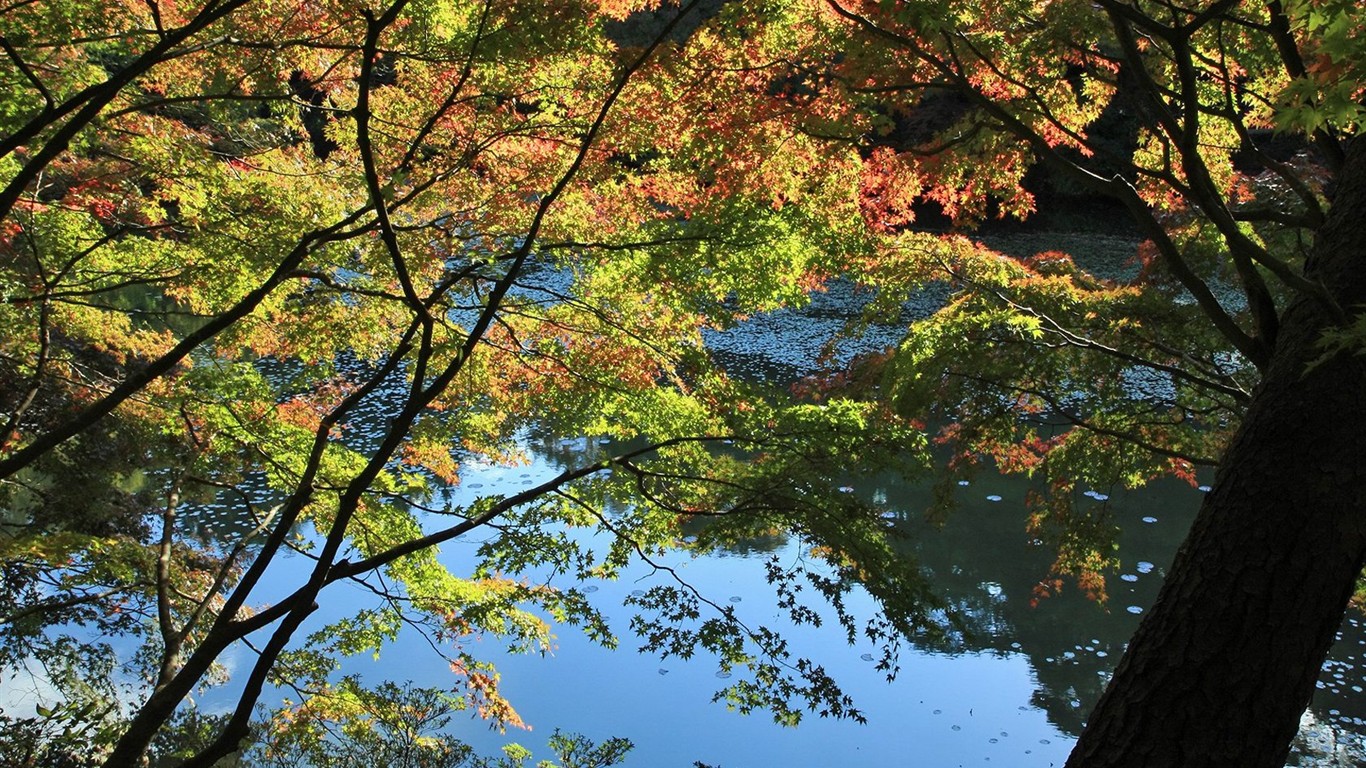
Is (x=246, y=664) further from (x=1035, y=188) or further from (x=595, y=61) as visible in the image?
(x=1035, y=188)

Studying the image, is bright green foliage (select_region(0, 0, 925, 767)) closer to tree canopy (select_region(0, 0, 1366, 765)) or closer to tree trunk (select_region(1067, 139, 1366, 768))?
tree canopy (select_region(0, 0, 1366, 765))

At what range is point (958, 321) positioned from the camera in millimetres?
4488

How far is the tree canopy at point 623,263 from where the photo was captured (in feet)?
10.1

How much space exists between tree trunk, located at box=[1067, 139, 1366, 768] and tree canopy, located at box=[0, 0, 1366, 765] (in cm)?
3

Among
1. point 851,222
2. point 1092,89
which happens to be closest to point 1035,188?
point 1092,89

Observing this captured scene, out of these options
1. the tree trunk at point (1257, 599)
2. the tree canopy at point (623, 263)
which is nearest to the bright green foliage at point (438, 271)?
the tree canopy at point (623, 263)

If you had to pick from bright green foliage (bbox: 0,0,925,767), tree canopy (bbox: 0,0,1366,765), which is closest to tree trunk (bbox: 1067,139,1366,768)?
tree canopy (bbox: 0,0,1366,765)

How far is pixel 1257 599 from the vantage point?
2.20 meters

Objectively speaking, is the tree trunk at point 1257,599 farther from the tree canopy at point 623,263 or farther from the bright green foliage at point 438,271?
the bright green foliage at point 438,271

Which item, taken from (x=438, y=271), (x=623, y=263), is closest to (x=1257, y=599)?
(x=623, y=263)

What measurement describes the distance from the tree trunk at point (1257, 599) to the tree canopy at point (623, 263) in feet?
0.08

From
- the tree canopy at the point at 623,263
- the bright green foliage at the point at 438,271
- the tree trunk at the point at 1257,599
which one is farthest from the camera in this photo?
the bright green foliage at the point at 438,271

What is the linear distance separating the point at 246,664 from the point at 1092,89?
7183mm

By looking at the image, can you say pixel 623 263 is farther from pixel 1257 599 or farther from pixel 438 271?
pixel 1257 599
